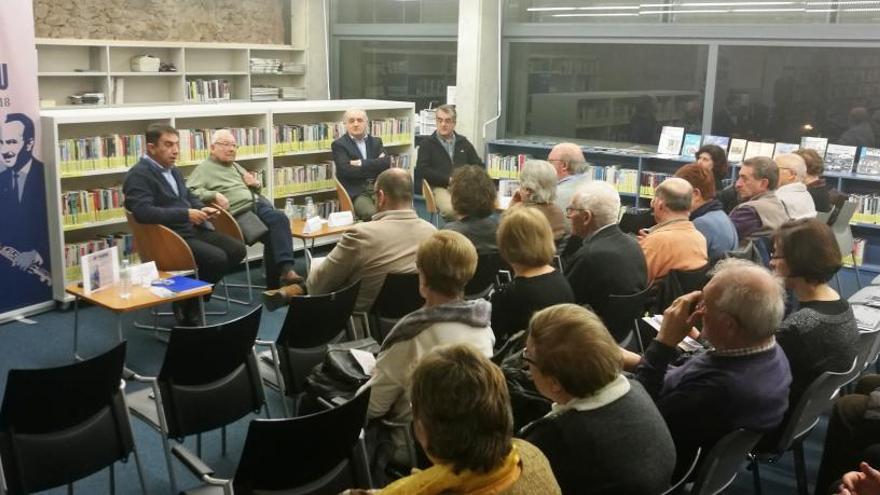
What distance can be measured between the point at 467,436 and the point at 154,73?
30.2ft

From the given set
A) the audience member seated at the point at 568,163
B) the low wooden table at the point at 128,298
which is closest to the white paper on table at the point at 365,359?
the low wooden table at the point at 128,298

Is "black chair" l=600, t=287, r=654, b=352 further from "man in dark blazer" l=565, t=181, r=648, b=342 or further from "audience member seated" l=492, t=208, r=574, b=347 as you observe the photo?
"audience member seated" l=492, t=208, r=574, b=347

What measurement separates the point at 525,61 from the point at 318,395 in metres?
7.94

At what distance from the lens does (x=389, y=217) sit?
4371 mm

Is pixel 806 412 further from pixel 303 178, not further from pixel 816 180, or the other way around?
pixel 303 178

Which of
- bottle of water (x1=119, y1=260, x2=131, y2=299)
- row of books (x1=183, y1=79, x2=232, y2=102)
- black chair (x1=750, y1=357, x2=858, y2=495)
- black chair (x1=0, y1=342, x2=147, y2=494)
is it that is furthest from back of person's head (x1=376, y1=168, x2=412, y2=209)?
row of books (x1=183, y1=79, x2=232, y2=102)

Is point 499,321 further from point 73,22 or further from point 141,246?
point 73,22

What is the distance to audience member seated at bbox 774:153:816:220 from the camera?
570 cm

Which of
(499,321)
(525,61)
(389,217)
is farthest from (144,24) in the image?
(499,321)

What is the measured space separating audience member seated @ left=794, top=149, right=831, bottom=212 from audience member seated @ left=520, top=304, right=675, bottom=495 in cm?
520

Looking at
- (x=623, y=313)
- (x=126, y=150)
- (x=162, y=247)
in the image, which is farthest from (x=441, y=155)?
(x=623, y=313)

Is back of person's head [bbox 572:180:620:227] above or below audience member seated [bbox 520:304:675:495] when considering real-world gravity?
above

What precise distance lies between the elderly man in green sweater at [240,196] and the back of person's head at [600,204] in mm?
2935

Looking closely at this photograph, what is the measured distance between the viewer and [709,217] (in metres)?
5.03
